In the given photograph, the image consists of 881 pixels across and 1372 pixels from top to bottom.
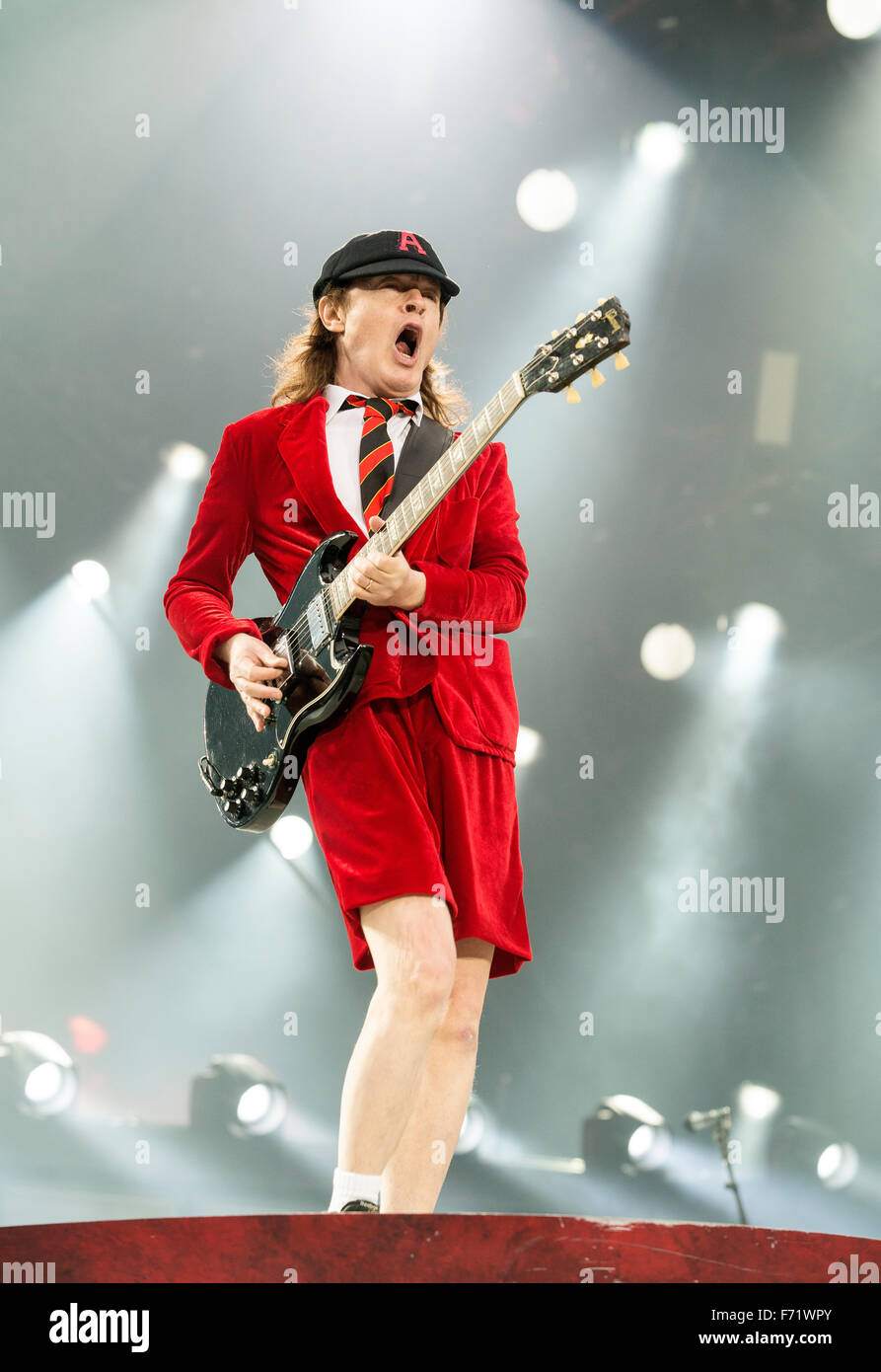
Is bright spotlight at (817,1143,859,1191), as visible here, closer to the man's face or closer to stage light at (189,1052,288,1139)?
stage light at (189,1052,288,1139)

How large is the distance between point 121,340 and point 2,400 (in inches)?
17.9

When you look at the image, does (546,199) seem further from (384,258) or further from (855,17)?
(384,258)

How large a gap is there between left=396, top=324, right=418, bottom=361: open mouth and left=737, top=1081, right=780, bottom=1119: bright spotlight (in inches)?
119

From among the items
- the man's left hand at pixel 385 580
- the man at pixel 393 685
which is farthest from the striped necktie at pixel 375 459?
the man's left hand at pixel 385 580

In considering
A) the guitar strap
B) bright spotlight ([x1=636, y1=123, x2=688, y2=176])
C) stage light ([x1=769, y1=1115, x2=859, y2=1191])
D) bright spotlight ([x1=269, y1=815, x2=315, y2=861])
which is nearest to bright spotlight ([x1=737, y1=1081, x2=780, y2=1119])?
stage light ([x1=769, y1=1115, x2=859, y2=1191])

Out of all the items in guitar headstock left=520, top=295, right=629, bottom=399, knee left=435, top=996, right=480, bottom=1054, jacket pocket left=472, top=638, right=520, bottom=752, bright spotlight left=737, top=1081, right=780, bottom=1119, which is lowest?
bright spotlight left=737, top=1081, right=780, bottom=1119

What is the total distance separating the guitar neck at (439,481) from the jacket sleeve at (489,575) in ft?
0.25

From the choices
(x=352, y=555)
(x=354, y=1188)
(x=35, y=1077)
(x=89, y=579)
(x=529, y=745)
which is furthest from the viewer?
(x=529, y=745)

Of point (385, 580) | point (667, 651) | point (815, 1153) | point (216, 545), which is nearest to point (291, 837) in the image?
point (667, 651)

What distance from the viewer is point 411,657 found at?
2.12 metres

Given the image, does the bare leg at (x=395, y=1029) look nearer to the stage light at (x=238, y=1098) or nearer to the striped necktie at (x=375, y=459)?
the striped necktie at (x=375, y=459)

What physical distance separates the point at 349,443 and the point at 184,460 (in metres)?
2.28

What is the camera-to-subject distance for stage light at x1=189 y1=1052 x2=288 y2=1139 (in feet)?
13.8
